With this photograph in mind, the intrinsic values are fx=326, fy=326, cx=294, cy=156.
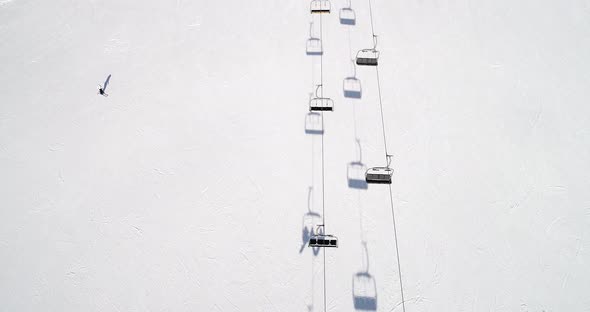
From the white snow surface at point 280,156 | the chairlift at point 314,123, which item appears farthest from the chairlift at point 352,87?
the chairlift at point 314,123

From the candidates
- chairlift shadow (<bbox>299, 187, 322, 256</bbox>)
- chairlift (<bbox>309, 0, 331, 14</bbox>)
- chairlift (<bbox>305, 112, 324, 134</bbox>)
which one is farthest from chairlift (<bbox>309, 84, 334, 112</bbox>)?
chairlift (<bbox>309, 0, 331, 14</bbox>)

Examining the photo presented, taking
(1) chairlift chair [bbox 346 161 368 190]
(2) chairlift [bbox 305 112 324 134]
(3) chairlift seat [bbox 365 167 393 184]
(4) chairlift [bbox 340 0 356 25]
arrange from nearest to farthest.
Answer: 1. (3) chairlift seat [bbox 365 167 393 184]
2. (1) chairlift chair [bbox 346 161 368 190]
3. (2) chairlift [bbox 305 112 324 134]
4. (4) chairlift [bbox 340 0 356 25]

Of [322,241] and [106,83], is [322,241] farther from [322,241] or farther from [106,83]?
[106,83]

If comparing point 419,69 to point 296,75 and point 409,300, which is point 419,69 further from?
point 409,300

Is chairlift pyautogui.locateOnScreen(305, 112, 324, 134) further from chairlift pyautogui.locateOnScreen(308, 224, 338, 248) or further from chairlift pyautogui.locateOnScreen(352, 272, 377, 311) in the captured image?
chairlift pyautogui.locateOnScreen(352, 272, 377, 311)

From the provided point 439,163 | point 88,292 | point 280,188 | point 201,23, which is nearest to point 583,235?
point 439,163

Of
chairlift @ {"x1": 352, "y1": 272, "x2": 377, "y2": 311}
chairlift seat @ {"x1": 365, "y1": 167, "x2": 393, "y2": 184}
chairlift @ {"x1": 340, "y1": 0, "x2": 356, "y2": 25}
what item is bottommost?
chairlift @ {"x1": 352, "y1": 272, "x2": 377, "y2": 311}
